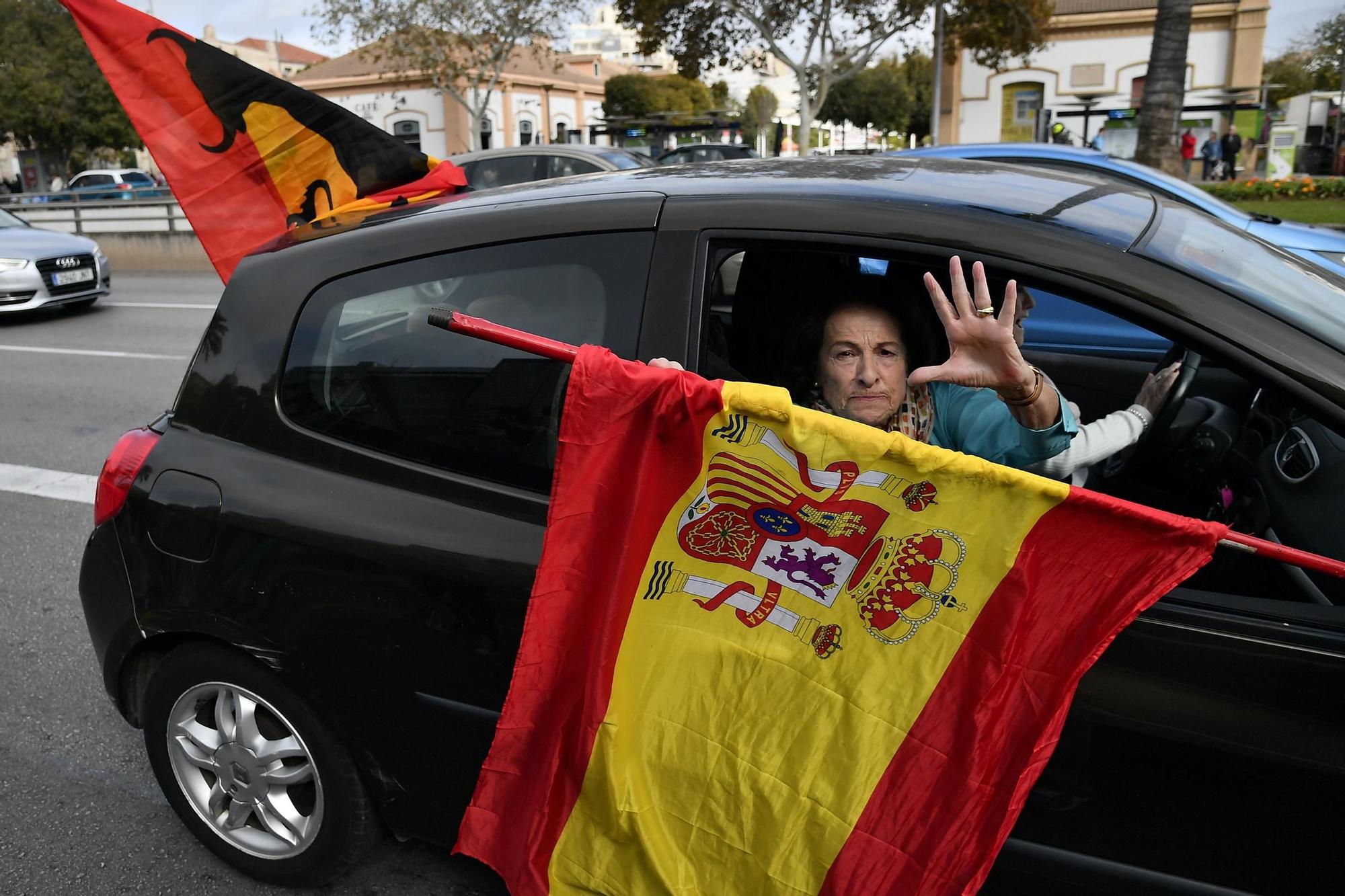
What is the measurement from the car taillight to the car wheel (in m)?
0.39

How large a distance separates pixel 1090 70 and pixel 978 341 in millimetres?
37073

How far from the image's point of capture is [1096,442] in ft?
6.89

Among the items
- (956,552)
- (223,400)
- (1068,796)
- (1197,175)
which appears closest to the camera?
(956,552)

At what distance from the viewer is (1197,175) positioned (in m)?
29.1

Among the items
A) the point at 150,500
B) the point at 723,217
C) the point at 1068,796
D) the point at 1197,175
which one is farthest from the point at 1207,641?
the point at 1197,175

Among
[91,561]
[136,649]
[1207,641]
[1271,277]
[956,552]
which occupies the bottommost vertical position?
[136,649]

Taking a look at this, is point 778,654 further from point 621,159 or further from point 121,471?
point 621,159

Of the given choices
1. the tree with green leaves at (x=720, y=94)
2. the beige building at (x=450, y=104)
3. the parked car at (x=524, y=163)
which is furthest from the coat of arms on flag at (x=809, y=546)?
the tree with green leaves at (x=720, y=94)

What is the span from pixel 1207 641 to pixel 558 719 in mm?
1117

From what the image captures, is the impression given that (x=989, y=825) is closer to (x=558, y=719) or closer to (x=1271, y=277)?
(x=558, y=719)

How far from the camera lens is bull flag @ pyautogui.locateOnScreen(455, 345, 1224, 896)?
1.59 meters

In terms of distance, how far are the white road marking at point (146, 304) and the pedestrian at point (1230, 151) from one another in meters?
23.4

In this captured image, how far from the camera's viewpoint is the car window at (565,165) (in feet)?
36.9

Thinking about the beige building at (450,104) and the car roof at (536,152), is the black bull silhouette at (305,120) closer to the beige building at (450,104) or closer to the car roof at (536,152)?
the car roof at (536,152)
